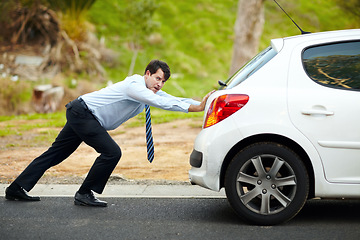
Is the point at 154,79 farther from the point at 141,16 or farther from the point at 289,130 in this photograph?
the point at 141,16

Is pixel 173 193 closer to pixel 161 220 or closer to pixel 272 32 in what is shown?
pixel 161 220

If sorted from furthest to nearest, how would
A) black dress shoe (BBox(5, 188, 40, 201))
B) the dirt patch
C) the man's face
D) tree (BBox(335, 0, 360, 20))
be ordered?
tree (BBox(335, 0, 360, 20)), the dirt patch, black dress shoe (BBox(5, 188, 40, 201)), the man's face

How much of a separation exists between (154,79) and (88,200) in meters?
1.39

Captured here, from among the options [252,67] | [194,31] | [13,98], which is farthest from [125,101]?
[194,31]

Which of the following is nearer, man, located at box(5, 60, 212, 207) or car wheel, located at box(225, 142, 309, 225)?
car wheel, located at box(225, 142, 309, 225)

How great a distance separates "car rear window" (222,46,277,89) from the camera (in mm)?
5180

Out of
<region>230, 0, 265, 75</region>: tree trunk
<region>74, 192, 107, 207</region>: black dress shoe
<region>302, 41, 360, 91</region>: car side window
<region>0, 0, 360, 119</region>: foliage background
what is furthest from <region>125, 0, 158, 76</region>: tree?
<region>302, 41, 360, 91</region>: car side window

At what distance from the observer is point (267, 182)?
16.5 ft

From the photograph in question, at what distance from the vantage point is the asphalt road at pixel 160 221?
193 inches

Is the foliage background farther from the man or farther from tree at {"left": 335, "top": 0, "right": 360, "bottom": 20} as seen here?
Answer: the man

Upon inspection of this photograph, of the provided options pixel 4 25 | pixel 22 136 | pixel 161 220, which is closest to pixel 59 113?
pixel 22 136

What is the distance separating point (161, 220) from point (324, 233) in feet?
4.77

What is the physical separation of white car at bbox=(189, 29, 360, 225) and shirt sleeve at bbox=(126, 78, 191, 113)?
539 millimetres

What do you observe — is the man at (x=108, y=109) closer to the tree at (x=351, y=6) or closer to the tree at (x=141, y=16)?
the tree at (x=141, y=16)
